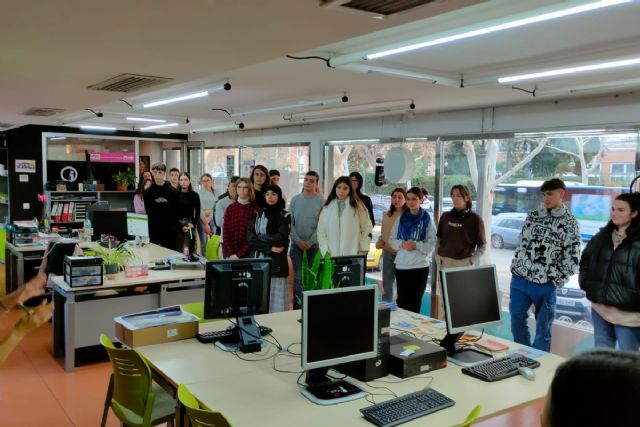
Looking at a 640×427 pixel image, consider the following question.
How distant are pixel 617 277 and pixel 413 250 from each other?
2035 mm

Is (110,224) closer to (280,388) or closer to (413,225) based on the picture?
(413,225)

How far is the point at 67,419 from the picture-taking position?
366cm

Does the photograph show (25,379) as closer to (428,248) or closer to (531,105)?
(428,248)

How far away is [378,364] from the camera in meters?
2.66

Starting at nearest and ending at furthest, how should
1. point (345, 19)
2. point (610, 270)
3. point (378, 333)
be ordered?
point (345, 19), point (378, 333), point (610, 270)

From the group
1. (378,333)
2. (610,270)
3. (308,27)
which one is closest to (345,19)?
(308,27)

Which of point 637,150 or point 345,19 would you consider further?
point 637,150

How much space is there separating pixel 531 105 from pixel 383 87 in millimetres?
1836

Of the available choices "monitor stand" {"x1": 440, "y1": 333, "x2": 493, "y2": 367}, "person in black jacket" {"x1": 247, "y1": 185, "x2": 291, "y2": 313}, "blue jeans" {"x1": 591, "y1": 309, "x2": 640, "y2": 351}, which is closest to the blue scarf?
"person in black jacket" {"x1": 247, "y1": 185, "x2": 291, "y2": 313}

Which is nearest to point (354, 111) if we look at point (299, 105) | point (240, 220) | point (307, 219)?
point (299, 105)

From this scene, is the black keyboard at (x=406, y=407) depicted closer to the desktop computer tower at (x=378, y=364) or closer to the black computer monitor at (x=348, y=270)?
the desktop computer tower at (x=378, y=364)

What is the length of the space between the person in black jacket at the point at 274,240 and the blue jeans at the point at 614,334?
283 cm

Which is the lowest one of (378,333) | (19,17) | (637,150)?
(378,333)

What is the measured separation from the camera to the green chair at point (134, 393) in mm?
2639
